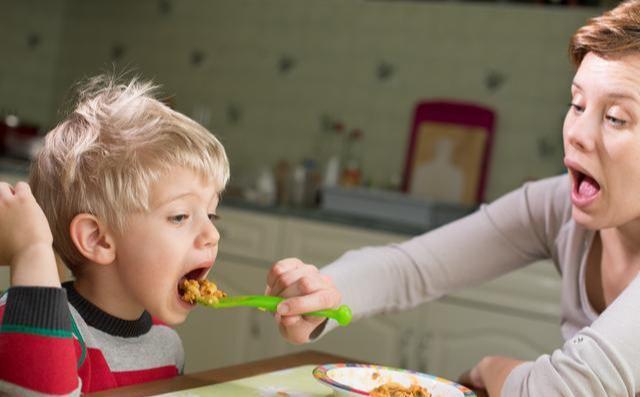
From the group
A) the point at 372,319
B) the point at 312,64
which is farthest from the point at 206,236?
the point at 312,64

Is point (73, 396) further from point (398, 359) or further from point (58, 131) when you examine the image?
point (398, 359)

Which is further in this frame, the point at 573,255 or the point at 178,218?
the point at 573,255

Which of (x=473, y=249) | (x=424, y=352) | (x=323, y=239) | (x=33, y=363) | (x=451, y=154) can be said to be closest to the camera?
(x=33, y=363)

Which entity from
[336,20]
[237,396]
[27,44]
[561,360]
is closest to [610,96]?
[561,360]

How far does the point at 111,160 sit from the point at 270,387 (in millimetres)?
327

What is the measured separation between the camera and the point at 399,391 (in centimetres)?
113

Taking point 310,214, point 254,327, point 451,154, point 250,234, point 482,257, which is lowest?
point 254,327

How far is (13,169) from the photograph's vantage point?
11.0ft

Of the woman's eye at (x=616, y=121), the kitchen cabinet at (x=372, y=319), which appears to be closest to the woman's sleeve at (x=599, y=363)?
the woman's eye at (x=616, y=121)

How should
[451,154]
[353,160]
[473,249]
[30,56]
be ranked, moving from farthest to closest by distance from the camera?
[30,56] → [353,160] → [451,154] → [473,249]

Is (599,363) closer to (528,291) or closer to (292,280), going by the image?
(292,280)

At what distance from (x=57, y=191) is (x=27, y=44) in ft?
10.7

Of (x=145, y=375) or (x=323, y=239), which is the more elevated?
(x=145, y=375)

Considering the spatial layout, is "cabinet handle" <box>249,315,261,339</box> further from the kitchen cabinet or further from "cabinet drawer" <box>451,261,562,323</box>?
"cabinet drawer" <box>451,261,562,323</box>
